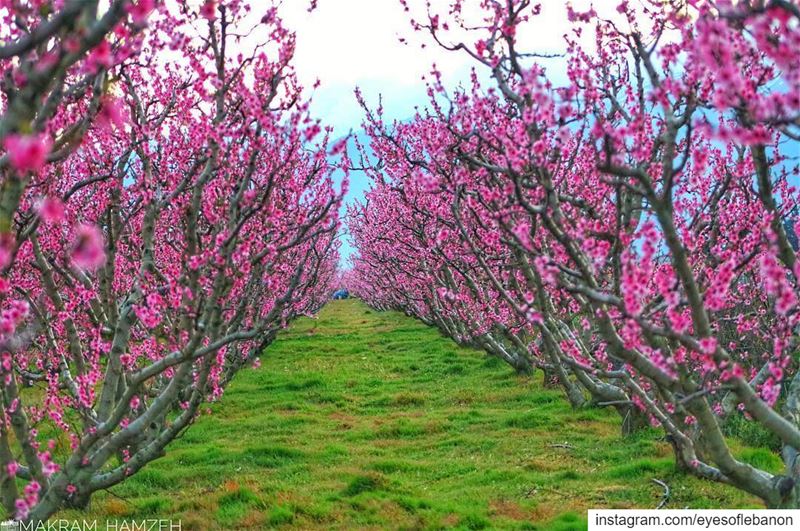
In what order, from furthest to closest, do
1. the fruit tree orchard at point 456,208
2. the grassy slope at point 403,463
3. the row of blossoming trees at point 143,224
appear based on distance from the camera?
the grassy slope at point 403,463
the row of blossoming trees at point 143,224
the fruit tree orchard at point 456,208

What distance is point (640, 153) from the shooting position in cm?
653

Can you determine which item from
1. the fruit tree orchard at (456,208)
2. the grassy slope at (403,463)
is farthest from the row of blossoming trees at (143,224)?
the grassy slope at (403,463)

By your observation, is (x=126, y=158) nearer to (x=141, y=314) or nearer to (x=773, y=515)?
(x=141, y=314)

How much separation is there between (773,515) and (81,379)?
7561 millimetres

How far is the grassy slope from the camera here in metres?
10.4

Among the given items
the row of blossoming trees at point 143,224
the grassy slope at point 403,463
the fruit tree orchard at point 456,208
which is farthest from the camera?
the grassy slope at point 403,463

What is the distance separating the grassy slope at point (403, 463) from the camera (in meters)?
10.4

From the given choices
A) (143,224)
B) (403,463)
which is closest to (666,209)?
(143,224)

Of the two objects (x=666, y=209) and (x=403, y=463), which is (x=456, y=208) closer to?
(x=666, y=209)

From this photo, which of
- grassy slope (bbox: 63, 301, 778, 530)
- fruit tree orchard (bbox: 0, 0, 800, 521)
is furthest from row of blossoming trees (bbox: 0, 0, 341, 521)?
grassy slope (bbox: 63, 301, 778, 530)

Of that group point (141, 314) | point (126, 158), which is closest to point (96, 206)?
point (126, 158)

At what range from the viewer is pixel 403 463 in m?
13.1

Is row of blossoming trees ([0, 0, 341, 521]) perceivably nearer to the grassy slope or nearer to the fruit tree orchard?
the fruit tree orchard

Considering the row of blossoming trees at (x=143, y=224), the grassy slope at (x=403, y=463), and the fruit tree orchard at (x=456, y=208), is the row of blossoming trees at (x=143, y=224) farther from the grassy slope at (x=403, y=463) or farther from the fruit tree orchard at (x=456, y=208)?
the grassy slope at (x=403, y=463)
